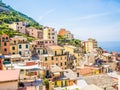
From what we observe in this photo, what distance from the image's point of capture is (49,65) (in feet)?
190

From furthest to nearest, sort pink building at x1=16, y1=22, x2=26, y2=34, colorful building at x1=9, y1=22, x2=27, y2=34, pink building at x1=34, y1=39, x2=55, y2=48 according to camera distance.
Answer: pink building at x1=16, y1=22, x2=26, y2=34
colorful building at x1=9, y1=22, x2=27, y2=34
pink building at x1=34, y1=39, x2=55, y2=48

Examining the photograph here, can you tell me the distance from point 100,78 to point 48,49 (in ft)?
61.5

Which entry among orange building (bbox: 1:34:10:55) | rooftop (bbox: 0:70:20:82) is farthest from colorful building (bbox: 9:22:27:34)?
rooftop (bbox: 0:70:20:82)

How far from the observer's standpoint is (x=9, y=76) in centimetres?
2136

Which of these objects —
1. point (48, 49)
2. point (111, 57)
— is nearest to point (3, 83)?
point (48, 49)

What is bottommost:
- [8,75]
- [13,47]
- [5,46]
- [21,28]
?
[8,75]

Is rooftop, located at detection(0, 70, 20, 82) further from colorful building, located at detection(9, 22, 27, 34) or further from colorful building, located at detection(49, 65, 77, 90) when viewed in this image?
colorful building, located at detection(9, 22, 27, 34)

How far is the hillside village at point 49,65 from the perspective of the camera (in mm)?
32969

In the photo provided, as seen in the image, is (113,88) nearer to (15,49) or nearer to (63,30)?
(15,49)

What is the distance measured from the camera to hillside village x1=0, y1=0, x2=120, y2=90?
1298 inches

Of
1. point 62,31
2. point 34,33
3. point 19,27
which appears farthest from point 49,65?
point 62,31

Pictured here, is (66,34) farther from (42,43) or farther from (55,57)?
(55,57)

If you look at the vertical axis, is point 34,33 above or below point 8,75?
above

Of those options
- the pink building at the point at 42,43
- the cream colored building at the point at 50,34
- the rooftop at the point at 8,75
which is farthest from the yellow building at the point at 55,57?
the rooftop at the point at 8,75
